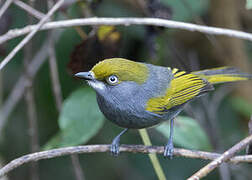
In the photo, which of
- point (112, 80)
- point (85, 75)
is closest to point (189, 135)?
point (112, 80)

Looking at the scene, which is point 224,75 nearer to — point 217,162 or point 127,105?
point 127,105

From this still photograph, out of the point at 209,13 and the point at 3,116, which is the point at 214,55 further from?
the point at 3,116

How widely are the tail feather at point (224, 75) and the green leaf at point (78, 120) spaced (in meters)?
1.12

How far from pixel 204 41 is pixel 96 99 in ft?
7.94

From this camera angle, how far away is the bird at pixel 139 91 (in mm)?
2998

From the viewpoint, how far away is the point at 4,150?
15.7 ft

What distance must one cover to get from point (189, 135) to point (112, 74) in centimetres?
102

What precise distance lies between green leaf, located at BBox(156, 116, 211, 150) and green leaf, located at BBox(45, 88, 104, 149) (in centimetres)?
64

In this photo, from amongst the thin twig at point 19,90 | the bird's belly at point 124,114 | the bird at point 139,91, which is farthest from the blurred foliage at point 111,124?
the bird's belly at point 124,114

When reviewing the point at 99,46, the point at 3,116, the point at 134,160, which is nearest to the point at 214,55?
the point at 134,160

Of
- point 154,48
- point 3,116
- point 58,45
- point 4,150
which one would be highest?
point 58,45

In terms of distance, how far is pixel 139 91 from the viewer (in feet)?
10.7

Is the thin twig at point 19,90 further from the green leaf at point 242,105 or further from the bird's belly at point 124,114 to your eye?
the green leaf at point 242,105

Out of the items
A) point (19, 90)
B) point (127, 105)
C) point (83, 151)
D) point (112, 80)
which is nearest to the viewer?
→ point (83, 151)
